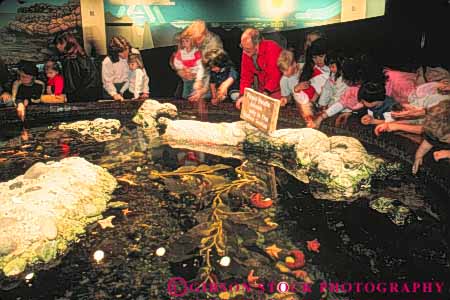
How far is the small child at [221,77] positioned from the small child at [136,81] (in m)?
1.18

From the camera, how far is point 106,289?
2.38 metres

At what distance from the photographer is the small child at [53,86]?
746cm

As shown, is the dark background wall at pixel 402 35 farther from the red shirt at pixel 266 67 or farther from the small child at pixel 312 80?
the red shirt at pixel 266 67

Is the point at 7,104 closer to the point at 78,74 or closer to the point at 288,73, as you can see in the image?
the point at 78,74

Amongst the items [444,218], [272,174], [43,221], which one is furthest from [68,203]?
[444,218]

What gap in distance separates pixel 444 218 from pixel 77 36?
7558mm

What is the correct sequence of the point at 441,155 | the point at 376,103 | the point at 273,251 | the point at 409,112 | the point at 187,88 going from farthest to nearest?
1. the point at 187,88
2. the point at 376,103
3. the point at 409,112
4. the point at 441,155
5. the point at 273,251

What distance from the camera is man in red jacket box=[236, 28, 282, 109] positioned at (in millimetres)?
6125

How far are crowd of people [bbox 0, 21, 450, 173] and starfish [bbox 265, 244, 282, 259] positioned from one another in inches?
65.5

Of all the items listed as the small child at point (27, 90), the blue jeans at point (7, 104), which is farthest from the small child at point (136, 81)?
the blue jeans at point (7, 104)

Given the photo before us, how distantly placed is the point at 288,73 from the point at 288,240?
364 centimetres

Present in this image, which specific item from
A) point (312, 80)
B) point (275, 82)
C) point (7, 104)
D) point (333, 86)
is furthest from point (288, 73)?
point (7, 104)

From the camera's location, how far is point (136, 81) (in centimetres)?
770

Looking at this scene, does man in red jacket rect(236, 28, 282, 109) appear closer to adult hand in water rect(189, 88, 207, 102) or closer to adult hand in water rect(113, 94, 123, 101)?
adult hand in water rect(189, 88, 207, 102)
